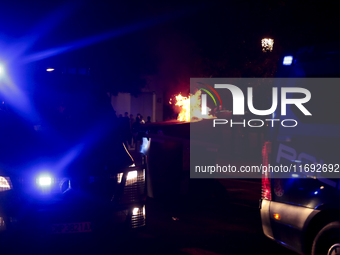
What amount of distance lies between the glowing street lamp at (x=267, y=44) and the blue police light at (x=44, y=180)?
42.1ft

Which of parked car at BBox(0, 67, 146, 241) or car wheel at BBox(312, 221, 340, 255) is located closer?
car wheel at BBox(312, 221, 340, 255)

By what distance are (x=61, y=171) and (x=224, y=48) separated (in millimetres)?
13521

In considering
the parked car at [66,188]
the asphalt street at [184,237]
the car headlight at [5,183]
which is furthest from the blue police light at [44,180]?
the asphalt street at [184,237]

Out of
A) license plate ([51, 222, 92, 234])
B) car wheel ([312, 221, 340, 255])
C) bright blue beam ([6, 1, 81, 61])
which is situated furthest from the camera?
bright blue beam ([6, 1, 81, 61])

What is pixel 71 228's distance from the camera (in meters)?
4.45

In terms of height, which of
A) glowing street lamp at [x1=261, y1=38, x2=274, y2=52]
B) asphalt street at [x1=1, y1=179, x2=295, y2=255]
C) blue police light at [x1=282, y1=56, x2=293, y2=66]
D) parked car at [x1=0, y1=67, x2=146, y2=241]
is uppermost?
glowing street lamp at [x1=261, y1=38, x2=274, y2=52]

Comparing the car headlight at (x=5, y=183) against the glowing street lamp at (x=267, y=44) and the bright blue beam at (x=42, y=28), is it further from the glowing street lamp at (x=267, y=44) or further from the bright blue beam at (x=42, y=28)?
the glowing street lamp at (x=267, y=44)

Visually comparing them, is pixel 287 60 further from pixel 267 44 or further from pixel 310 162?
pixel 267 44

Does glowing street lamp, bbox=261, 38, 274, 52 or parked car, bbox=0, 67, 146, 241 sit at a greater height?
glowing street lamp, bbox=261, 38, 274, 52

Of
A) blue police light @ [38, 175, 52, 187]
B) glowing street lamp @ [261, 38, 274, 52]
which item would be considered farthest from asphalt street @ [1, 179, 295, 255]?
glowing street lamp @ [261, 38, 274, 52]

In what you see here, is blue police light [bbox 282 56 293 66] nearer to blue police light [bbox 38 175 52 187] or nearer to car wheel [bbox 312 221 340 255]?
car wheel [bbox 312 221 340 255]

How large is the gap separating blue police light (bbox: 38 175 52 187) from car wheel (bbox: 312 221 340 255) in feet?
9.40

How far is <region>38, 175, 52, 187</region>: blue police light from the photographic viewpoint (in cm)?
444

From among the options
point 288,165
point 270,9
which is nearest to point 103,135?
point 288,165
